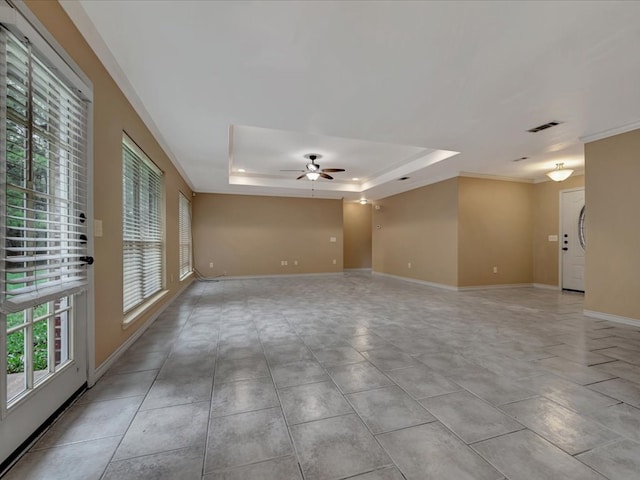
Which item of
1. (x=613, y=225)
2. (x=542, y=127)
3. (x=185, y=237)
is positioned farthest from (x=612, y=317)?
(x=185, y=237)

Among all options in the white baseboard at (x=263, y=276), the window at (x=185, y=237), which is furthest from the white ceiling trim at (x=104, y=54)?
the white baseboard at (x=263, y=276)

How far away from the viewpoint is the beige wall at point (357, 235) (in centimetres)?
1027

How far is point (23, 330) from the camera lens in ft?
4.76

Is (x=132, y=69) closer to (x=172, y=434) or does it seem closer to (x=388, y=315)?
(x=172, y=434)

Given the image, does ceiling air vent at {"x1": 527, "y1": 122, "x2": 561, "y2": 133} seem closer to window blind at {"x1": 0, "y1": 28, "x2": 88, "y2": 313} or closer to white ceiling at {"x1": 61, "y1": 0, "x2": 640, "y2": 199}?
white ceiling at {"x1": 61, "y1": 0, "x2": 640, "y2": 199}

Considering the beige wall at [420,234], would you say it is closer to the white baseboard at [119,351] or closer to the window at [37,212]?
the white baseboard at [119,351]

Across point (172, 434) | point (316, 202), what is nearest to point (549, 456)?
point (172, 434)

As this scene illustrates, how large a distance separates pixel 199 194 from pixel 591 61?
784 cm

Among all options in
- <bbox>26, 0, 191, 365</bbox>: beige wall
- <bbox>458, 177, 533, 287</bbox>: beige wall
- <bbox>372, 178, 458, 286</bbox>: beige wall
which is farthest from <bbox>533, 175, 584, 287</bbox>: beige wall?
<bbox>26, 0, 191, 365</bbox>: beige wall

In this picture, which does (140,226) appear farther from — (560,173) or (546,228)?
(546,228)

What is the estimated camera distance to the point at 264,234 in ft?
27.5

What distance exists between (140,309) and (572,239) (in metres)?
7.78

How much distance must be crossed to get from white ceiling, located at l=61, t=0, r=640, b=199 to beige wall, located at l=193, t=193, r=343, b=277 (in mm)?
3691

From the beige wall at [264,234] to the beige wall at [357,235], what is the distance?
1142mm
